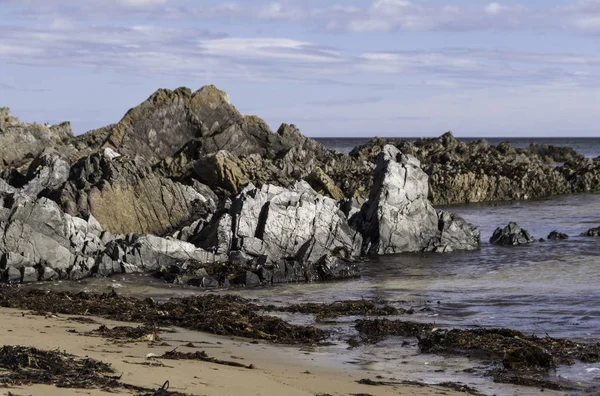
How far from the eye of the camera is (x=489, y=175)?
129 feet

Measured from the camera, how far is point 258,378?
8.91 m

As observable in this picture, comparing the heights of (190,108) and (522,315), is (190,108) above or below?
above

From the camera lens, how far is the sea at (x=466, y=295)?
1025 cm

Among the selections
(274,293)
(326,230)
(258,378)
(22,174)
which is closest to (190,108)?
(22,174)

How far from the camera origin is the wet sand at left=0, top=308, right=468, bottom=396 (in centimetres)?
824

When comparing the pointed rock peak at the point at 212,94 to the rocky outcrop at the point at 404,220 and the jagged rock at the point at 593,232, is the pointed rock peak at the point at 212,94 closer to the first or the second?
the rocky outcrop at the point at 404,220

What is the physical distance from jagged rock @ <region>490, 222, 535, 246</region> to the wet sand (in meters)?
13.7

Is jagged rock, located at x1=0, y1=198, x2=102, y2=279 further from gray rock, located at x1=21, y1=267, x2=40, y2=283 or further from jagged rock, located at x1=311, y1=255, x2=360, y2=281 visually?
jagged rock, located at x1=311, y1=255, x2=360, y2=281

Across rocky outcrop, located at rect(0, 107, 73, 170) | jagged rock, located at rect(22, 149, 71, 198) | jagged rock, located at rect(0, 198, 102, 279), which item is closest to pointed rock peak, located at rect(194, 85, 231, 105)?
rocky outcrop, located at rect(0, 107, 73, 170)

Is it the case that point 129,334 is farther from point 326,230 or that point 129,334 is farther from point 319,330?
point 326,230

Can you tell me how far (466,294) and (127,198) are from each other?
9263 mm

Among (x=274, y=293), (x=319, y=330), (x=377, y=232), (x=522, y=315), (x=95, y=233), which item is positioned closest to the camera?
(x=319, y=330)

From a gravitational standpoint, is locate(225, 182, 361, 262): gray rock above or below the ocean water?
below

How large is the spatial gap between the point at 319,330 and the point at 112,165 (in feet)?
37.4
